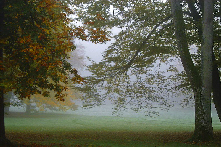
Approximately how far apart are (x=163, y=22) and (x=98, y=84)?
5552mm

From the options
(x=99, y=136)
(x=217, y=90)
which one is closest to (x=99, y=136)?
(x=99, y=136)

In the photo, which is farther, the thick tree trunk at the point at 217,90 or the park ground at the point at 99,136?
the thick tree trunk at the point at 217,90

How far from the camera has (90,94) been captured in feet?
46.2

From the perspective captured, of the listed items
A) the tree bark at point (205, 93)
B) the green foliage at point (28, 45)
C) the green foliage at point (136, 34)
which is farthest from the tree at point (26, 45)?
the tree bark at point (205, 93)

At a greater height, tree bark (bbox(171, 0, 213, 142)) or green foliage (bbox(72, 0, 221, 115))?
green foliage (bbox(72, 0, 221, 115))

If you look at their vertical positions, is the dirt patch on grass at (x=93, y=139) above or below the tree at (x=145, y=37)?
below

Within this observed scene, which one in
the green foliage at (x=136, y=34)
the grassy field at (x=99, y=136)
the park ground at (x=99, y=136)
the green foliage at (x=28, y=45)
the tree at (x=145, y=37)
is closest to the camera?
the green foliage at (x=28, y=45)

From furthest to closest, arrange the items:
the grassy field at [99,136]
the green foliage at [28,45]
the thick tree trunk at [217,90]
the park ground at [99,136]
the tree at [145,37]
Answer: the thick tree trunk at [217,90], the tree at [145,37], the grassy field at [99,136], the park ground at [99,136], the green foliage at [28,45]

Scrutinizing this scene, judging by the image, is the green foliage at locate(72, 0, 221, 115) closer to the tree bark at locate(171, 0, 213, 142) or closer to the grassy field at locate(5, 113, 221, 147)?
the tree bark at locate(171, 0, 213, 142)

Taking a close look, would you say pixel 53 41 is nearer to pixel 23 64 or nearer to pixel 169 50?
pixel 23 64

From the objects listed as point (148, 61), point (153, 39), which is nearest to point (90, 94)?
point (148, 61)

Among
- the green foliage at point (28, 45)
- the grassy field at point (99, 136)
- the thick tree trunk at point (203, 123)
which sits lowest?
the grassy field at point (99, 136)

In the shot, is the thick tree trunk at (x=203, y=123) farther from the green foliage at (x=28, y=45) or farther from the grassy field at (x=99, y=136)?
the green foliage at (x=28, y=45)

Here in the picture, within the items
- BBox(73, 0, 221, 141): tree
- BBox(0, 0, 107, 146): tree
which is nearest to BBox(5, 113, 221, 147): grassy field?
BBox(73, 0, 221, 141): tree
